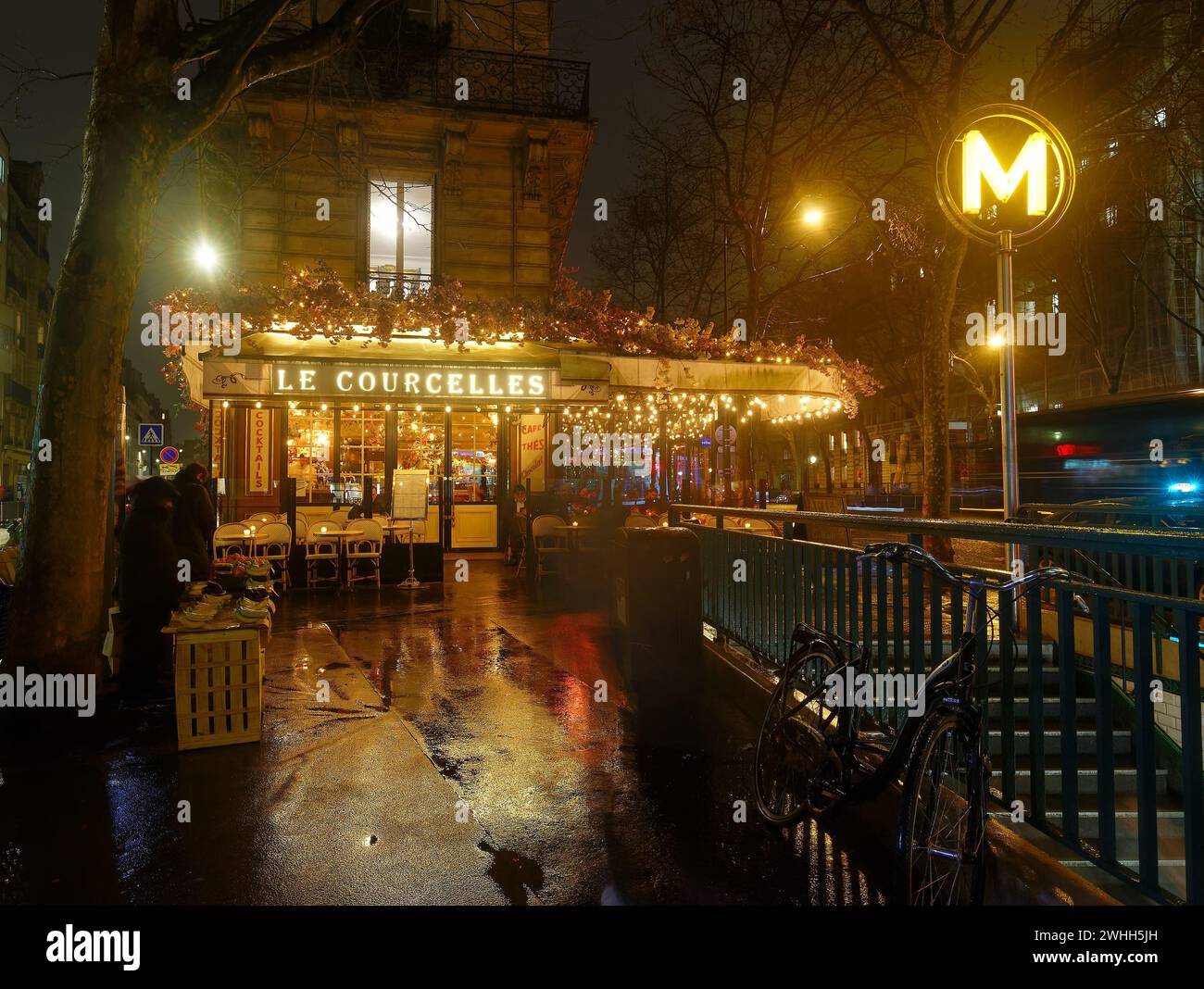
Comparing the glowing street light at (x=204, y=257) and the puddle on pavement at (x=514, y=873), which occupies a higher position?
the glowing street light at (x=204, y=257)

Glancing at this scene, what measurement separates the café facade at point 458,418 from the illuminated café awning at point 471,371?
0.05 feet

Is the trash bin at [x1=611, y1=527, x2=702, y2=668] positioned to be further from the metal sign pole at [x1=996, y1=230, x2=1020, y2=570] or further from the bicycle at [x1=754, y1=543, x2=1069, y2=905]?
the bicycle at [x1=754, y1=543, x2=1069, y2=905]

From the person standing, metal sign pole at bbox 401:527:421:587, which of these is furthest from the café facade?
metal sign pole at bbox 401:527:421:587

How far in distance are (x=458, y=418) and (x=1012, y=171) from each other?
43.5 feet

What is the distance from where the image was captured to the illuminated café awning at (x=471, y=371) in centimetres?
899

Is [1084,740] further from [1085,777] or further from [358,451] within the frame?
[358,451]

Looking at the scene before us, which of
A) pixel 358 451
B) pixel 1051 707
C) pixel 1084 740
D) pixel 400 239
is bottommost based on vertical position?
pixel 1084 740

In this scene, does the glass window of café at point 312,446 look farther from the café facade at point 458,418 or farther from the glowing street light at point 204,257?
the glowing street light at point 204,257

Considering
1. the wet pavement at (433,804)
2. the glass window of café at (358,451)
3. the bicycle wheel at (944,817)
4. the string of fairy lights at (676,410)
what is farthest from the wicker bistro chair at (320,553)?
the bicycle wheel at (944,817)

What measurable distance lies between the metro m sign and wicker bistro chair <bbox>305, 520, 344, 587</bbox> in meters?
10.2

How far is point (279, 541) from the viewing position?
482 inches

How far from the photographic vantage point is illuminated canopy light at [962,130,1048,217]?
577 cm

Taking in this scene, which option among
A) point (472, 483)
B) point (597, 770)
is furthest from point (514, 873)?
point (472, 483)
